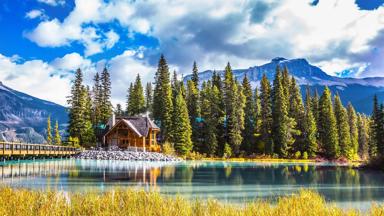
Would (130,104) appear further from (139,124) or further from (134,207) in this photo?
(134,207)

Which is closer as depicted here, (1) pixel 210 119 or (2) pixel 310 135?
(2) pixel 310 135

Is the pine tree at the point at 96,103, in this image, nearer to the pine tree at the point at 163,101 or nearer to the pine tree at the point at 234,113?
the pine tree at the point at 163,101

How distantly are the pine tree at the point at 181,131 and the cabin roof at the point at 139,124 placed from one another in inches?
135

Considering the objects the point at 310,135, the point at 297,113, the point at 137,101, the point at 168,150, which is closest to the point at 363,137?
the point at 297,113

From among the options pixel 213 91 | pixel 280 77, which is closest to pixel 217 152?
pixel 213 91

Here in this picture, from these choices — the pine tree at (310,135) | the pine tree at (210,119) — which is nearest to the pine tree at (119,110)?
the pine tree at (210,119)

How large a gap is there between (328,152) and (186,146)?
21.5m

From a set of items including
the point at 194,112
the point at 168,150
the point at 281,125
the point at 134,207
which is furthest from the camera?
the point at 194,112

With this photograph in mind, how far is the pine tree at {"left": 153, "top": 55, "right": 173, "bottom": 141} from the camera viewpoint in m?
56.8

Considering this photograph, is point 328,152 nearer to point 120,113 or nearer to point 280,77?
point 280,77

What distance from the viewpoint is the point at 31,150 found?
36812mm

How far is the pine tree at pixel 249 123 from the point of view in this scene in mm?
57281

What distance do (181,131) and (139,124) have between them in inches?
266

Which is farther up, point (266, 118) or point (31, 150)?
point (266, 118)
